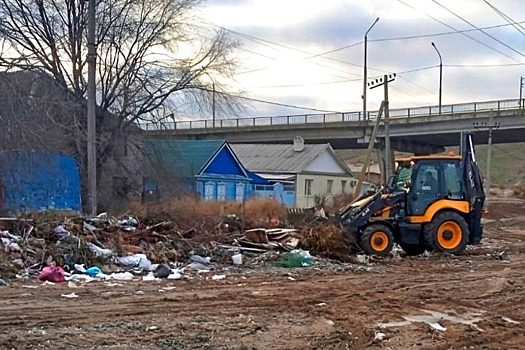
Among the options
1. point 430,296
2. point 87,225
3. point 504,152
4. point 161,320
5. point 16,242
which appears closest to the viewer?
point 161,320

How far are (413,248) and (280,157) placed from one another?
41700 mm

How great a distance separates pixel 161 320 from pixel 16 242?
6590 mm

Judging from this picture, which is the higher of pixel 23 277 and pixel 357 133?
pixel 357 133

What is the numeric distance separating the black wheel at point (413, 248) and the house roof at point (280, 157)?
3791cm

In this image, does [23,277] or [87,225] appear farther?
[87,225]

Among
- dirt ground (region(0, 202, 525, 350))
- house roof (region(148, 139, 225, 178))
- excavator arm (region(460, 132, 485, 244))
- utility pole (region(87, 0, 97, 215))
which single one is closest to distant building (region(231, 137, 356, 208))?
house roof (region(148, 139, 225, 178))

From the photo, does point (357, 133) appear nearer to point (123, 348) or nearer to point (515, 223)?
point (515, 223)

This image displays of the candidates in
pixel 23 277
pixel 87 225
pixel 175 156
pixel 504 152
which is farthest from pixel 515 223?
pixel 504 152

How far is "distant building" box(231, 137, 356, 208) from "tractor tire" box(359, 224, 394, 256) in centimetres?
3481

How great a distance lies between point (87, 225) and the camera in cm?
1706

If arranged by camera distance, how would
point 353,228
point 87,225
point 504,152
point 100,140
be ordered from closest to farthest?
point 87,225
point 353,228
point 100,140
point 504,152

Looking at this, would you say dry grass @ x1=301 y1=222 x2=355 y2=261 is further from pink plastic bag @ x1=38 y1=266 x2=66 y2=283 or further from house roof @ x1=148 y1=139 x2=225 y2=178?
house roof @ x1=148 y1=139 x2=225 y2=178

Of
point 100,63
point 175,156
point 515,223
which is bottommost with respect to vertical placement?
point 515,223

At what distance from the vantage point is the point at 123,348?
318 inches
